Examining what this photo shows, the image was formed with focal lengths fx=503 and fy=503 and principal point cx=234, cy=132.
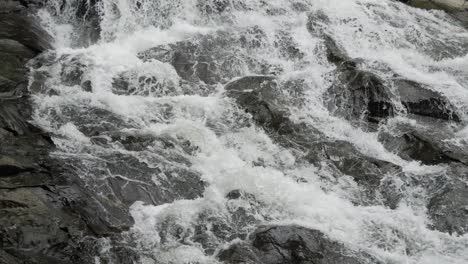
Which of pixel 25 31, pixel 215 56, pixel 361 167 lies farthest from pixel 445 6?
pixel 25 31

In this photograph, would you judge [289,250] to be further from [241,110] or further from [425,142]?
[425,142]

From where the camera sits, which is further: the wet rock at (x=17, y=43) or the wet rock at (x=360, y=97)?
the wet rock at (x=360, y=97)

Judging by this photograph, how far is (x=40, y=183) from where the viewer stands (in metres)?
6.30

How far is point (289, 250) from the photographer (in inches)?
247

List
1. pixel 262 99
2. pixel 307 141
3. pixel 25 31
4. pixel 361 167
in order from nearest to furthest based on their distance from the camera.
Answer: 1. pixel 361 167
2. pixel 307 141
3. pixel 262 99
4. pixel 25 31

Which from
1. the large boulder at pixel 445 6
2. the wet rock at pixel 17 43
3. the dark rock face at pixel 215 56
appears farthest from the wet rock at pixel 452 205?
the large boulder at pixel 445 6

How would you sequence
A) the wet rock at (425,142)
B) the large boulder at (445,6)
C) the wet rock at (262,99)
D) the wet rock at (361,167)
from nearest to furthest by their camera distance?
the wet rock at (361,167)
the wet rock at (425,142)
the wet rock at (262,99)
the large boulder at (445,6)

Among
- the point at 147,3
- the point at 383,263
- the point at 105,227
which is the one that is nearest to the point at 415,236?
the point at 383,263

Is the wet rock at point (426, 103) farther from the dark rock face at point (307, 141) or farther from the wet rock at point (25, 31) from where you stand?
the wet rock at point (25, 31)

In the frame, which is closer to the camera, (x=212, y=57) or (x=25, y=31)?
(x=25, y=31)

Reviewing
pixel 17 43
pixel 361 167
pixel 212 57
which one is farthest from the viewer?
pixel 212 57

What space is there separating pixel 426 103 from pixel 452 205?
2.87m

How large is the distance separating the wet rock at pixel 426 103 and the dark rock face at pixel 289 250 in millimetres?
4364

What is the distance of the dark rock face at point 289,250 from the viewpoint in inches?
243
